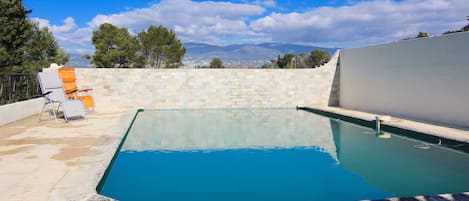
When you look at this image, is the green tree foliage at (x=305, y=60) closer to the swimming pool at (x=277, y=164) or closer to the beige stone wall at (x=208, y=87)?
the beige stone wall at (x=208, y=87)

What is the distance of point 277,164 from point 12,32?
9.74m

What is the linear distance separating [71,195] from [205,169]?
202 centimetres

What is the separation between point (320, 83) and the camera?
11.6 m

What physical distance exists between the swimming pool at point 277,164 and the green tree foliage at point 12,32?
18.0 ft

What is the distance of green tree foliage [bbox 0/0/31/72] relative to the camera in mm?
10070

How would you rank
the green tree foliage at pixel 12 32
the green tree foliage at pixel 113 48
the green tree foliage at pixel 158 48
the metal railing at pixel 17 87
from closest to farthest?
the metal railing at pixel 17 87
the green tree foliage at pixel 12 32
the green tree foliage at pixel 113 48
the green tree foliage at pixel 158 48

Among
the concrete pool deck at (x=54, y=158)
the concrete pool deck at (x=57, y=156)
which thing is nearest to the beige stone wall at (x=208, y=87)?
the concrete pool deck at (x=57, y=156)

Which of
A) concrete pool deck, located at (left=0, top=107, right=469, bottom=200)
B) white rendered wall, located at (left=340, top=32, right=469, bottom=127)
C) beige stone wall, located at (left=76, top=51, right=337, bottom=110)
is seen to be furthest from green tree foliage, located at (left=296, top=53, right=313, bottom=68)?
concrete pool deck, located at (left=0, top=107, right=469, bottom=200)

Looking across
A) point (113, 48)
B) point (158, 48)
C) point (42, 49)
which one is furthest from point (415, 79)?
point (113, 48)

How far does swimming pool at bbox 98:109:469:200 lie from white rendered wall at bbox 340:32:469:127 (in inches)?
55.0

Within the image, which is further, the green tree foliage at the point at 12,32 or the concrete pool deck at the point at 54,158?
the green tree foliage at the point at 12,32

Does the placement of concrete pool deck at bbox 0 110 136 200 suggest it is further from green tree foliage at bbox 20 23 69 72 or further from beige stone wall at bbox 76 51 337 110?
green tree foliage at bbox 20 23 69 72

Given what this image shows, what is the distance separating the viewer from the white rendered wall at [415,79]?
21.7 feet

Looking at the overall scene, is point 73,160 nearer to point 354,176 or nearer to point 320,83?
point 354,176
